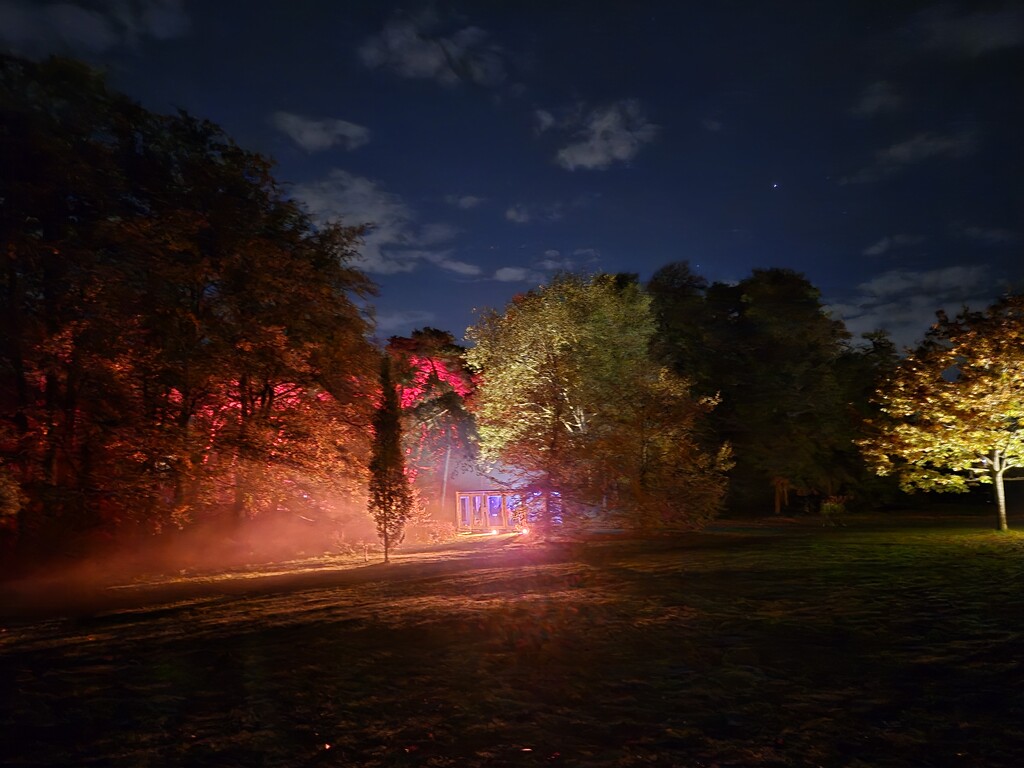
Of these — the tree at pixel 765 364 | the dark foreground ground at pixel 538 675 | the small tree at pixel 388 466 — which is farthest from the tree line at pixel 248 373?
the tree at pixel 765 364

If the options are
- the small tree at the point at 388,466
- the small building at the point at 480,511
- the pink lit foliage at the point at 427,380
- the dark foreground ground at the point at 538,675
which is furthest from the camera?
the small building at the point at 480,511

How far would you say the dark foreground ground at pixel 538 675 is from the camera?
442 centimetres

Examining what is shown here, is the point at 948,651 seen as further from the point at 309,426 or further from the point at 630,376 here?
the point at 630,376

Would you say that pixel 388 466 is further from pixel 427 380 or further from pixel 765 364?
pixel 765 364

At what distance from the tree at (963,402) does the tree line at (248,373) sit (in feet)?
0.24

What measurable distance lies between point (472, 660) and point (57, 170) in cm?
1571

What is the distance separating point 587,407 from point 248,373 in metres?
10.5

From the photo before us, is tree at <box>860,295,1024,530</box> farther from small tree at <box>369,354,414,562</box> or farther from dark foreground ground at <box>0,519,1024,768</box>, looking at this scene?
small tree at <box>369,354,414,562</box>

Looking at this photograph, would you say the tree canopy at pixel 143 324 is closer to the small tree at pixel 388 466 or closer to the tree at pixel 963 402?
the small tree at pixel 388 466

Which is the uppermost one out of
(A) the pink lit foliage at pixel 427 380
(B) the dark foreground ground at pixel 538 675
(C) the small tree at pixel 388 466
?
(A) the pink lit foliage at pixel 427 380

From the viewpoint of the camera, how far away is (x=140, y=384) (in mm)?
17031

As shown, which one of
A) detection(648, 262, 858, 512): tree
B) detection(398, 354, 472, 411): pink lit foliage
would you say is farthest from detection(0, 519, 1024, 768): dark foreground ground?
detection(648, 262, 858, 512): tree

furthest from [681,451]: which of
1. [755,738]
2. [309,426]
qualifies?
[755,738]

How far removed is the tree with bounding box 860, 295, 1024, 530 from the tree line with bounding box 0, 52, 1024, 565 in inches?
2.9
